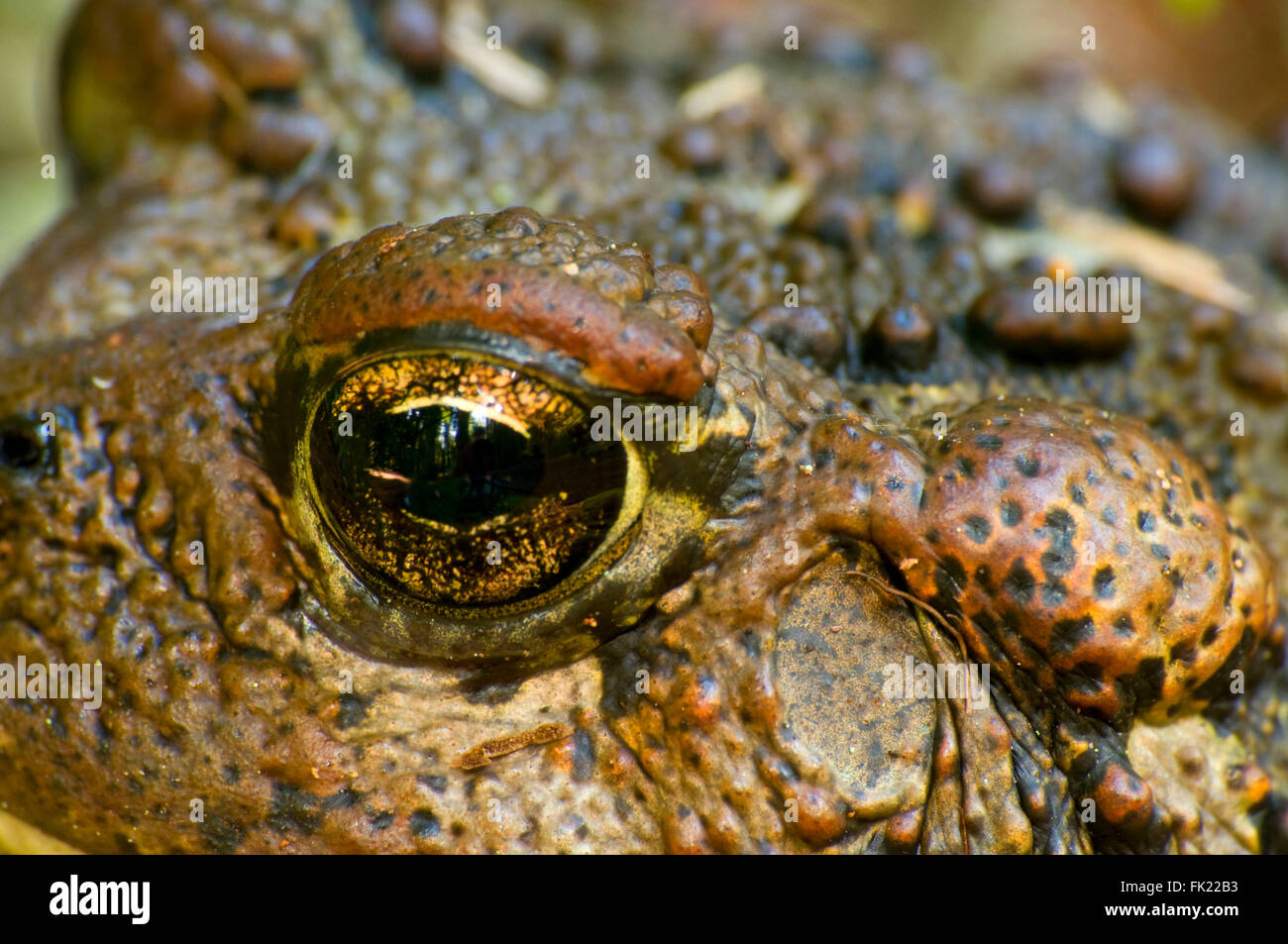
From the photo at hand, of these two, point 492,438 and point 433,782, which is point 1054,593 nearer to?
point 492,438

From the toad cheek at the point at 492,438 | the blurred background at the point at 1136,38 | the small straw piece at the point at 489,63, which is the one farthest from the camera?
the blurred background at the point at 1136,38

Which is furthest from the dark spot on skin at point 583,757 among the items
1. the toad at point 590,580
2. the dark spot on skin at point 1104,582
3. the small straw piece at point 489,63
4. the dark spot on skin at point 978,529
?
the small straw piece at point 489,63

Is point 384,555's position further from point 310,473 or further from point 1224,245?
point 1224,245

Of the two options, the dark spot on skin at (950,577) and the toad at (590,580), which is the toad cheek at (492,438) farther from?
the dark spot on skin at (950,577)

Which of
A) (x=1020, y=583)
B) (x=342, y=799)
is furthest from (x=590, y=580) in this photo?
(x=1020, y=583)

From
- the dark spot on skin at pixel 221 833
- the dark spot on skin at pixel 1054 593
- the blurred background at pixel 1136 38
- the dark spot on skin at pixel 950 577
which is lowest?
the dark spot on skin at pixel 221 833
